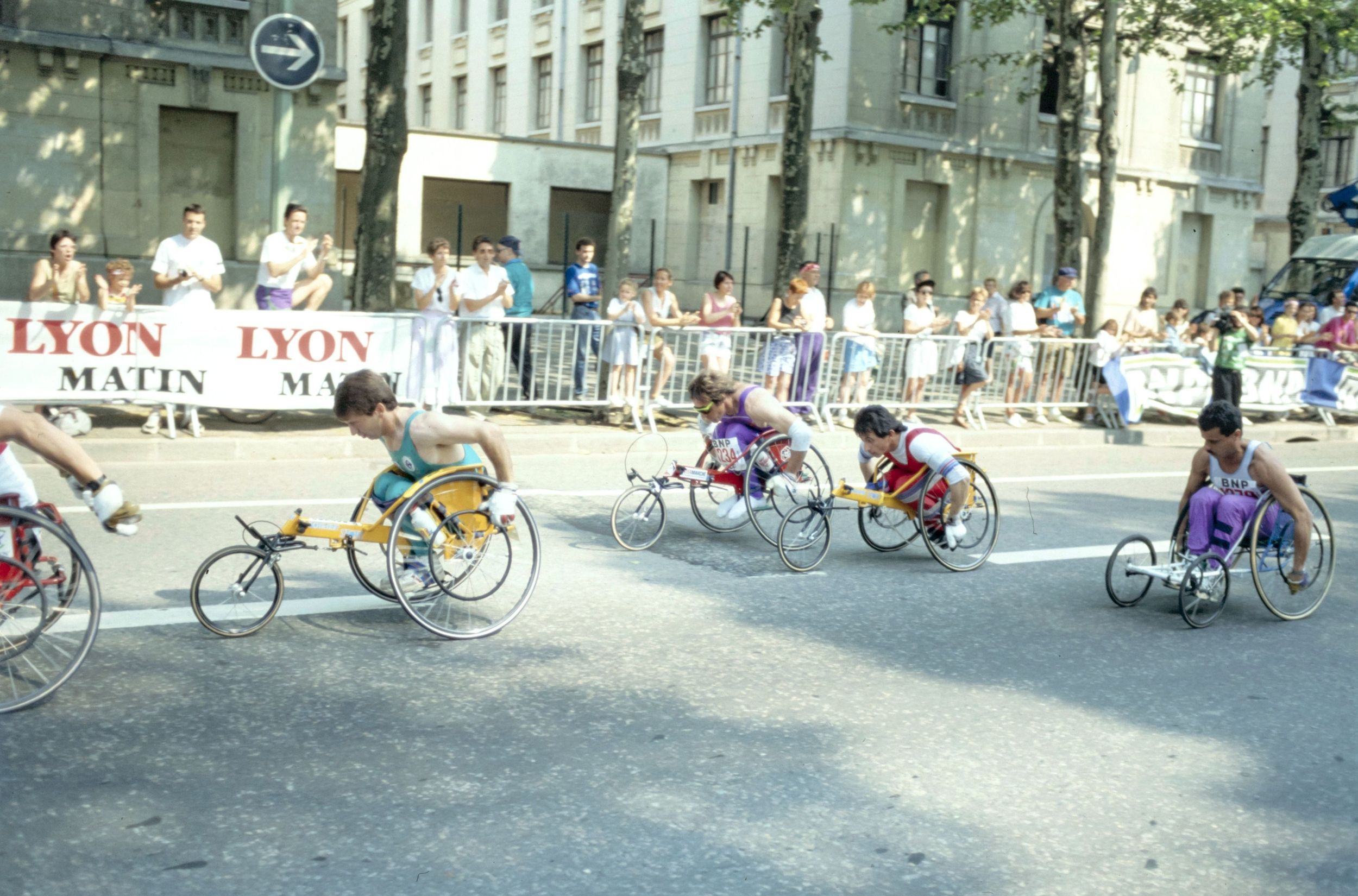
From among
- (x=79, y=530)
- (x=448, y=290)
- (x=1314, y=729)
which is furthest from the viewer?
(x=448, y=290)

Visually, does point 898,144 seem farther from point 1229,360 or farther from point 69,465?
point 69,465

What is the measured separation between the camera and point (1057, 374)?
15.9 meters

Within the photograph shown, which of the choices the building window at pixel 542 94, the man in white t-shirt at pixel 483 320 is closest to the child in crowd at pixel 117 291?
the man in white t-shirt at pixel 483 320

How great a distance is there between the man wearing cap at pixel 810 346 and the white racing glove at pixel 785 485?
5870 millimetres

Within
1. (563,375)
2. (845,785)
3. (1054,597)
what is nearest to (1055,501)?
(1054,597)

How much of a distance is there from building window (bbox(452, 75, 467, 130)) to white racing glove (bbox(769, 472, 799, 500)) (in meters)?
40.0

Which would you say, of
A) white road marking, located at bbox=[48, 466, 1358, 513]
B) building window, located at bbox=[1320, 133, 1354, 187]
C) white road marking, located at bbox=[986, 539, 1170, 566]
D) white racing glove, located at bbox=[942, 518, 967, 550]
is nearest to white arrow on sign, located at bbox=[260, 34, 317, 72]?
white road marking, located at bbox=[48, 466, 1358, 513]

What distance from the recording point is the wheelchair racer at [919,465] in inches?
307

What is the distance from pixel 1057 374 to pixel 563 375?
6291mm

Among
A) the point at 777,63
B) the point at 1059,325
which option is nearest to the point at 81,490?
the point at 1059,325

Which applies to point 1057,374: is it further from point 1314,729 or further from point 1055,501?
point 1314,729

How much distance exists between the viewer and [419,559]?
6.15m

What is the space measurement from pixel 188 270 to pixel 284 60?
2.04 meters

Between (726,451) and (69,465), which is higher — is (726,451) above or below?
below
